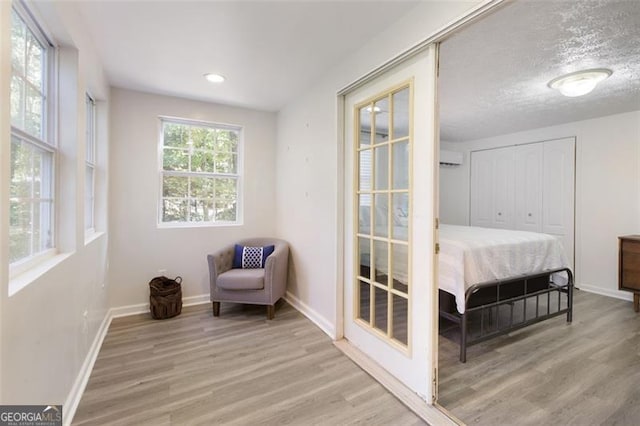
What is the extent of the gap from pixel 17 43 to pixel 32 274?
1090 mm

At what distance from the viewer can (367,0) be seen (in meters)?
1.71

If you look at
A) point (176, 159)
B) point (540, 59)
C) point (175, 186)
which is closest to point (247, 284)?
point (175, 186)

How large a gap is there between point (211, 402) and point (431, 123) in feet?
7.11

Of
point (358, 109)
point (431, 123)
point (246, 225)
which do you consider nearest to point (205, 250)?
point (246, 225)

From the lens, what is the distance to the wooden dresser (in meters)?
3.24

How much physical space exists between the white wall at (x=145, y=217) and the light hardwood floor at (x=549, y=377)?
279 cm

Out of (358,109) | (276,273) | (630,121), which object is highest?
(630,121)

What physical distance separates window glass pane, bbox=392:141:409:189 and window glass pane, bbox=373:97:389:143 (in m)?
0.15

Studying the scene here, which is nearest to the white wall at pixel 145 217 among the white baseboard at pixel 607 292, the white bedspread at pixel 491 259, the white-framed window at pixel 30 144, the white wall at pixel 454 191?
the white-framed window at pixel 30 144

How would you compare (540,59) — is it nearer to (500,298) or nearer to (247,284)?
(500,298)

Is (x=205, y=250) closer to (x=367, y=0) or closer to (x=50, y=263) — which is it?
(x=50, y=263)

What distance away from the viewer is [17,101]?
4.35 ft

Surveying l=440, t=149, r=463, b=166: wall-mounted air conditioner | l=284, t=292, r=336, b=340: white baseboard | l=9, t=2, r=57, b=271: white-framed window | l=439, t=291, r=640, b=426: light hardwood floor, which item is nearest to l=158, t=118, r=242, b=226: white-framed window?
l=284, t=292, r=336, b=340: white baseboard

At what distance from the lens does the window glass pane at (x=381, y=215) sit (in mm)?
2131
